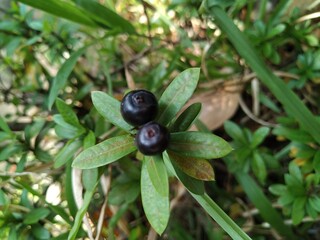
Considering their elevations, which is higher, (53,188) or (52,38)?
(52,38)

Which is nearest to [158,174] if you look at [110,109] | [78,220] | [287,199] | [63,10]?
[110,109]

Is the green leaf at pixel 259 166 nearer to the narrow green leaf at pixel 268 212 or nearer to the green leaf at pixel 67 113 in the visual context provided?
the narrow green leaf at pixel 268 212

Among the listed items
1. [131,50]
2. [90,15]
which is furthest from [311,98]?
[90,15]

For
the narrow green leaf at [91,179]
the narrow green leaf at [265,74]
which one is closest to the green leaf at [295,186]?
the narrow green leaf at [265,74]

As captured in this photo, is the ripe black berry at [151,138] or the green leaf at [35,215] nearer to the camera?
the ripe black berry at [151,138]

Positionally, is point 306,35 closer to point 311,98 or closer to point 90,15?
point 311,98

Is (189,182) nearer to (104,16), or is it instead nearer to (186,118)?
(186,118)

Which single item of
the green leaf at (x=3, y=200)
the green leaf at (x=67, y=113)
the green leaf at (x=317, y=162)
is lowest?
the green leaf at (x=317, y=162)

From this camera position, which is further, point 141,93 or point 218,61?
point 218,61
